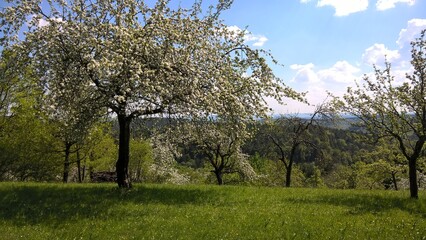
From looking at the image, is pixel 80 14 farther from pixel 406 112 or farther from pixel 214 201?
pixel 406 112

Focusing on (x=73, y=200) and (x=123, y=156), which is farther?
(x=123, y=156)

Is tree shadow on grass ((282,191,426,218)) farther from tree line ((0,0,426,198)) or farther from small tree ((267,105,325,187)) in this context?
small tree ((267,105,325,187))

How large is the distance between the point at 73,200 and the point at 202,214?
296 inches

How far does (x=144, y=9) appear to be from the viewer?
2008 cm

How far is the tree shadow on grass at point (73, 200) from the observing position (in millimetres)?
15680

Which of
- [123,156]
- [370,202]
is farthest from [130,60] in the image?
[370,202]

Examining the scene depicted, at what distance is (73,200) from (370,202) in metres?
15.8

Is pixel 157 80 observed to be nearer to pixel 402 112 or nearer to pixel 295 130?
pixel 402 112

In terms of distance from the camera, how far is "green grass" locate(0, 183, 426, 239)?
518 inches

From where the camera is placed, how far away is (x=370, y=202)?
19.9 meters

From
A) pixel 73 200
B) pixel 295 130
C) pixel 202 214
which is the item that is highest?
pixel 295 130

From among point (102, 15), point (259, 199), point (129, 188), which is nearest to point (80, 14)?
point (102, 15)

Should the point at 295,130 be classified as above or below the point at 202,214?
above

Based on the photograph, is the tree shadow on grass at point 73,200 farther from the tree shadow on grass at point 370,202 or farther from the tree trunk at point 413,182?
the tree trunk at point 413,182
